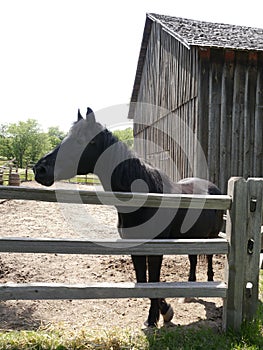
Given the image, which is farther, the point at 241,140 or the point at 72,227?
the point at 72,227

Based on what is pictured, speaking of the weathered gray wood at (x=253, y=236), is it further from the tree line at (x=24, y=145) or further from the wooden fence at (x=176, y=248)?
the tree line at (x=24, y=145)

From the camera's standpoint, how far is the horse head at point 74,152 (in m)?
3.11

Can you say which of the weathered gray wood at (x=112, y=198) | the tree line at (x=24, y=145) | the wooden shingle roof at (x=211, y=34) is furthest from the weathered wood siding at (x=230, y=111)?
the tree line at (x=24, y=145)

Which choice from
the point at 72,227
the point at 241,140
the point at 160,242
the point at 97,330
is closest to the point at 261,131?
the point at 241,140

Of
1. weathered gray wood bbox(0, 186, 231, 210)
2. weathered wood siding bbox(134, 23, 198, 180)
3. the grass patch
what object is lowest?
the grass patch

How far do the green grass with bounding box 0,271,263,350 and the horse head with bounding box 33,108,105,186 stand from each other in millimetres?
1376

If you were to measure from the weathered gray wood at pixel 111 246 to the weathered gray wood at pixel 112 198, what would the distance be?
339 millimetres

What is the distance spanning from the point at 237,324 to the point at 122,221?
1457mm

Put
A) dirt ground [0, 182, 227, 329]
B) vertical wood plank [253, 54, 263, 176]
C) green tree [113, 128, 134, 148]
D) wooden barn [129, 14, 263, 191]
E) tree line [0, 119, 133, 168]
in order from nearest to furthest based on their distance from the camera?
dirt ground [0, 182, 227, 329], green tree [113, 128, 134, 148], wooden barn [129, 14, 263, 191], vertical wood plank [253, 54, 263, 176], tree line [0, 119, 133, 168]

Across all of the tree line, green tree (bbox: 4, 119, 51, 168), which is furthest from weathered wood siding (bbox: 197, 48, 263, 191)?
green tree (bbox: 4, 119, 51, 168)

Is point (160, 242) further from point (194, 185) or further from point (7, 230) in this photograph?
point (7, 230)

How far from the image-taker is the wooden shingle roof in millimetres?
7492

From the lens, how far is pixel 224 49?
7355 mm

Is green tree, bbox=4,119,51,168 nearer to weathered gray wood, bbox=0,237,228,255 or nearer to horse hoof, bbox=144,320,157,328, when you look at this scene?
horse hoof, bbox=144,320,157,328
